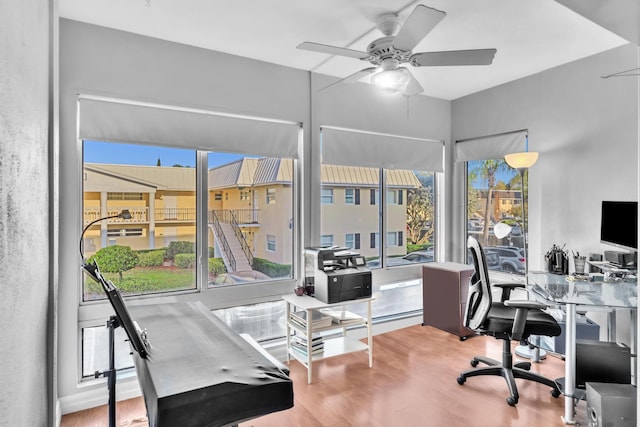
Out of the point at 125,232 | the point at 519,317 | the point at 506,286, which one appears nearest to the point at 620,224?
the point at 506,286

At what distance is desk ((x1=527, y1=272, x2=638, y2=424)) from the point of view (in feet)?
7.47

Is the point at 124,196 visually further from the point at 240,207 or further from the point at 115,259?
the point at 240,207

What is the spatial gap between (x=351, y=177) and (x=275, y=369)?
270cm

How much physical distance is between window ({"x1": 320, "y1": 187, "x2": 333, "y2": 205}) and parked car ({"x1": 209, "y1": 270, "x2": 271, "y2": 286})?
0.93 meters

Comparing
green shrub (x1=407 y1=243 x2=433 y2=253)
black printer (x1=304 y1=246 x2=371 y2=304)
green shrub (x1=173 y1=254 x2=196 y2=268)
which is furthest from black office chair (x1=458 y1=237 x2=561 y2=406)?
green shrub (x1=173 y1=254 x2=196 y2=268)

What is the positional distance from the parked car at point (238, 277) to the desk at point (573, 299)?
219cm

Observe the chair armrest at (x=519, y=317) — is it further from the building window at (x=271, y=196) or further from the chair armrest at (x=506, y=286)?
the building window at (x=271, y=196)

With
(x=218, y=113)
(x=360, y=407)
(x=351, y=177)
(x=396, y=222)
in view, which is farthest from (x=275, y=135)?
(x=360, y=407)

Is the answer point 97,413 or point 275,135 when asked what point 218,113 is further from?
point 97,413

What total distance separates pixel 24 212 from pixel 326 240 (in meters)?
2.79

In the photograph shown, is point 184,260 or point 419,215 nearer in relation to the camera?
point 184,260

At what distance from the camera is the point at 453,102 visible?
4.54m

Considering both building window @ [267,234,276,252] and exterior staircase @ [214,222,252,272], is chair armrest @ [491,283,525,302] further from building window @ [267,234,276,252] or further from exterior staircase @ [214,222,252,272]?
exterior staircase @ [214,222,252,272]

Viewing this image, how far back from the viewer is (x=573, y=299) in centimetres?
232
